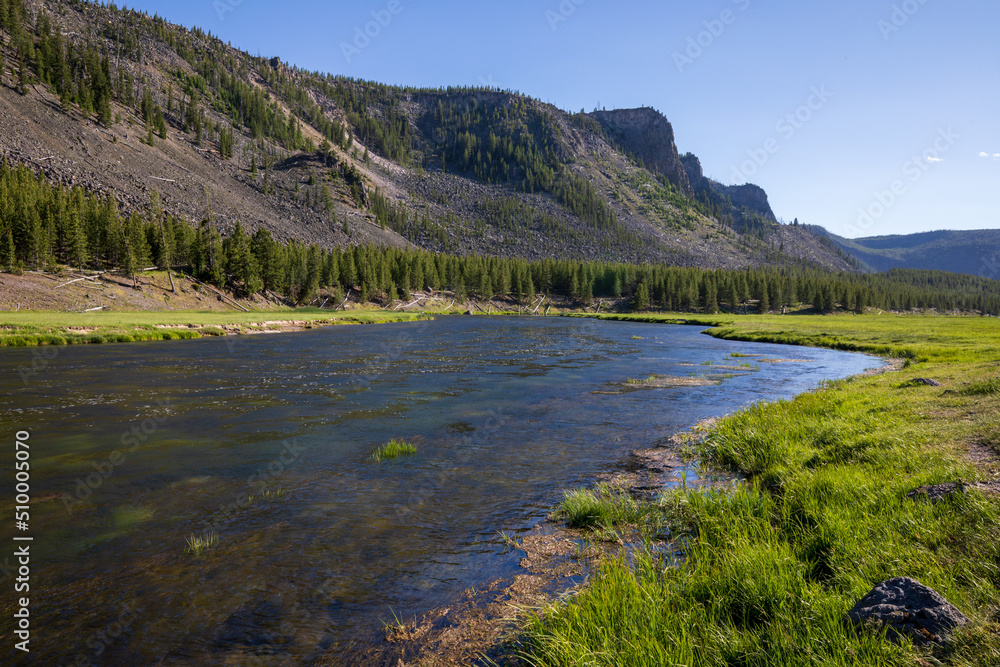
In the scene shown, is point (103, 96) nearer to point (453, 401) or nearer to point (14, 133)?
point (14, 133)

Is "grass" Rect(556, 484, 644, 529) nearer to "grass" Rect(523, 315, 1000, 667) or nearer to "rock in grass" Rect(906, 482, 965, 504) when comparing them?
"grass" Rect(523, 315, 1000, 667)

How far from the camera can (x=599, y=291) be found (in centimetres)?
17475

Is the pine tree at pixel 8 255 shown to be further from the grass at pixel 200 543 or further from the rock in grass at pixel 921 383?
the rock in grass at pixel 921 383

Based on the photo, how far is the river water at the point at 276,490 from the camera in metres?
6.57

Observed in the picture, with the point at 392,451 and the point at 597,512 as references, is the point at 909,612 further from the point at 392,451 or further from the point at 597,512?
the point at 392,451

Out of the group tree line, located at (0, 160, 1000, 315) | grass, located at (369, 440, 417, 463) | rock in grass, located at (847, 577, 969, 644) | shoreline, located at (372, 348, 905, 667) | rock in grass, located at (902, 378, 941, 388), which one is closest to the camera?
rock in grass, located at (847, 577, 969, 644)

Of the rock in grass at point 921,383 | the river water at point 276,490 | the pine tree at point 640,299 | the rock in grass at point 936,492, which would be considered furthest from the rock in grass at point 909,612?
the pine tree at point 640,299

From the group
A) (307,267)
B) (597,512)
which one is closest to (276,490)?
(597,512)

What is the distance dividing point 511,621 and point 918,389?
62.6 feet

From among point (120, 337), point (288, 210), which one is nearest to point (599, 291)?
point (288, 210)

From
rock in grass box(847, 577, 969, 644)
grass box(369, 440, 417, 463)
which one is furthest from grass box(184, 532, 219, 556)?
rock in grass box(847, 577, 969, 644)

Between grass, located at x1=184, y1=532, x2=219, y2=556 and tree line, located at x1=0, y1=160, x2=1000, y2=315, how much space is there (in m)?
88.9

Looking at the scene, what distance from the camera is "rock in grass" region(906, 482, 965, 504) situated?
6.61 metres

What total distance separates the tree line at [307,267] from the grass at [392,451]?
87.3 m
